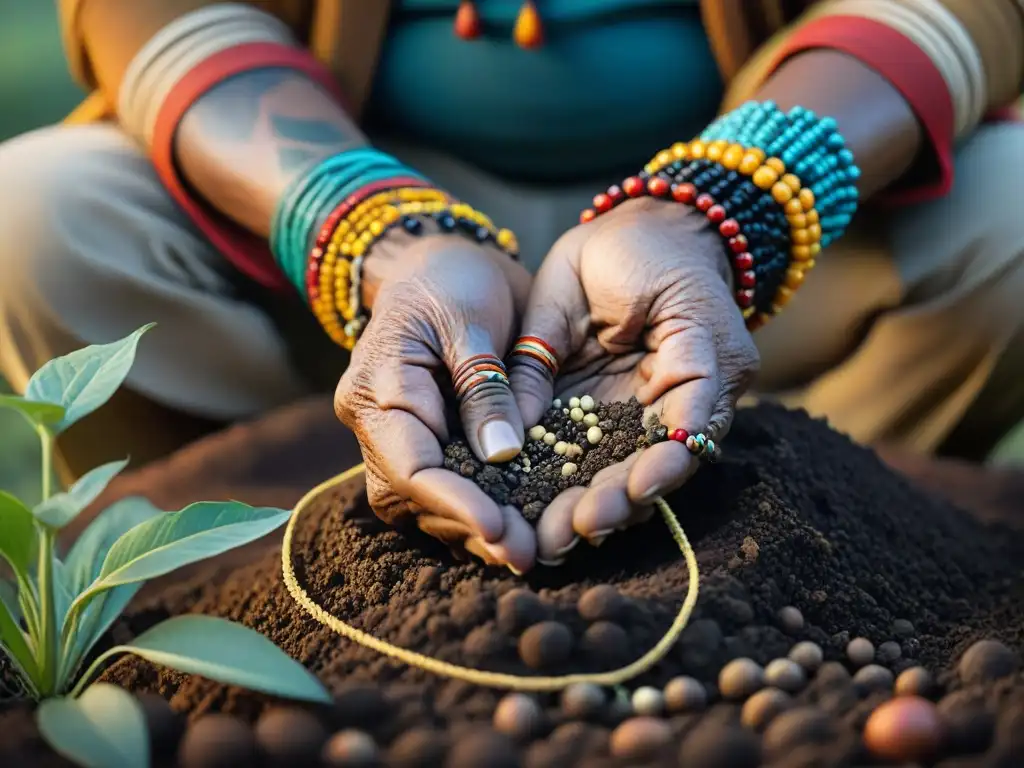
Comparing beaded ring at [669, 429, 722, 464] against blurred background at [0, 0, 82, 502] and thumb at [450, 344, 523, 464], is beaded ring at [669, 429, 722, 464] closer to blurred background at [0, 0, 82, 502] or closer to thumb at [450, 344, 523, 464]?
Result: thumb at [450, 344, 523, 464]

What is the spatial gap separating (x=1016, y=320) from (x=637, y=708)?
3.60ft

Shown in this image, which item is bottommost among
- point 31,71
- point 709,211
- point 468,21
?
point 31,71

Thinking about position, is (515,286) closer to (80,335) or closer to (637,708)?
(637,708)

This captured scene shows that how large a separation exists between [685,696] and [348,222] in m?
0.73

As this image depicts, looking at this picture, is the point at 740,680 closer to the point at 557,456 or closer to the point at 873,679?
the point at 873,679

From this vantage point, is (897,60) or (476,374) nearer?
(476,374)

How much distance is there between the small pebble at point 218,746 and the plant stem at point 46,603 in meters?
0.19

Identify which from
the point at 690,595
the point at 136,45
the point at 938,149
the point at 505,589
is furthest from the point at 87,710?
the point at 938,149

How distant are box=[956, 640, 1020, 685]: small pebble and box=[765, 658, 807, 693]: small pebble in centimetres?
15

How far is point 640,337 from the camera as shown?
3.70ft

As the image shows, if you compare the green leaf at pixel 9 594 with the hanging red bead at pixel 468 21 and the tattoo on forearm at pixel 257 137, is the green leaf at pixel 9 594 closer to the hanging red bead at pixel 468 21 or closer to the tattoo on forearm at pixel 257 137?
the tattoo on forearm at pixel 257 137

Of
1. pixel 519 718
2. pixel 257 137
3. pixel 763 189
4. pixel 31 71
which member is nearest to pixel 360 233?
pixel 257 137

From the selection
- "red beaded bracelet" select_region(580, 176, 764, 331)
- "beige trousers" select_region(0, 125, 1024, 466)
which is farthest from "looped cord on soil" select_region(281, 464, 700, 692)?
"beige trousers" select_region(0, 125, 1024, 466)

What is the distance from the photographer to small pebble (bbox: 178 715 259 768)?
707 millimetres
